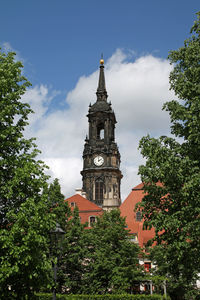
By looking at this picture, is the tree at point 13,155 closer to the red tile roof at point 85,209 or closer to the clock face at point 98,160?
the red tile roof at point 85,209

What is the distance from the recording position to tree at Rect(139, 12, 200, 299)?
15.0m

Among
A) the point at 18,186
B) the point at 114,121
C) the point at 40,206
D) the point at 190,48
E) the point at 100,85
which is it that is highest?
the point at 100,85

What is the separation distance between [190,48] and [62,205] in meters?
19.5

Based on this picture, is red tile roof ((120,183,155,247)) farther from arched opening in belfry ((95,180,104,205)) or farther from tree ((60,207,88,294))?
arched opening in belfry ((95,180,104,205))

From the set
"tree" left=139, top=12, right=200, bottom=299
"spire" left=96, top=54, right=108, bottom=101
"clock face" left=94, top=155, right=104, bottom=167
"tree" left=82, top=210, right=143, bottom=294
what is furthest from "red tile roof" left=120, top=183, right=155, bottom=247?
"spire" left=96, top=54, right=108, bottom=101

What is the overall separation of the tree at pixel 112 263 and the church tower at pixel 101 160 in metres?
26.1

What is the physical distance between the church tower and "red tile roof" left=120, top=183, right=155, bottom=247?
33.2ft

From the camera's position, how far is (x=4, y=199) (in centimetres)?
1623

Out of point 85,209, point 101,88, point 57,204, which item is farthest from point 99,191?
point 57,204

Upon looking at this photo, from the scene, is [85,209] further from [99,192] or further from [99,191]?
[99,191]

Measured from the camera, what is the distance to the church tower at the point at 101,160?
6194cm

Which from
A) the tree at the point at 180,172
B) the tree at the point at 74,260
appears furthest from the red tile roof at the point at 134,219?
the tree at the point at 180,172

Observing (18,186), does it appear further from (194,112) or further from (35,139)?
(194,112)

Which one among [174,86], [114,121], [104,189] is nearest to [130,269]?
[174,86]
